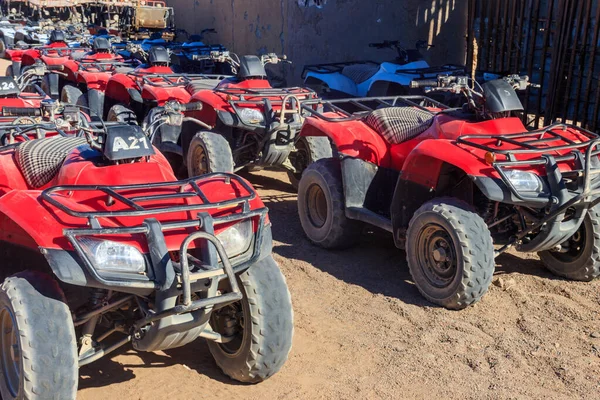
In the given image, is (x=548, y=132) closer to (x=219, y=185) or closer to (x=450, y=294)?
(x=450, y=294)

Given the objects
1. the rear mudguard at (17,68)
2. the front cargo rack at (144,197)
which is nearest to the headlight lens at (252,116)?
the front cargo rack at (144,197)

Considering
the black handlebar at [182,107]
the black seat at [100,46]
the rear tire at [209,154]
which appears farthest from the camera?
the black seat at [100,46]

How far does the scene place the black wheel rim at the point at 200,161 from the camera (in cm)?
761

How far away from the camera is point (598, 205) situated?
521 cm

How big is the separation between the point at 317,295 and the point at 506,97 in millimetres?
1930

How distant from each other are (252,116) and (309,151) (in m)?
0.69

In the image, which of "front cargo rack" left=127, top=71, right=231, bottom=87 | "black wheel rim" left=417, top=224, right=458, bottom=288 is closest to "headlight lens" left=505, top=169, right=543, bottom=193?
"black wheel rim" left=417, top=224, right=458, bottom=288

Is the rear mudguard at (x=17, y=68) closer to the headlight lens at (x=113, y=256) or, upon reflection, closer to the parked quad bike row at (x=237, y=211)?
the parked quad bike row at (x=237, y=211)

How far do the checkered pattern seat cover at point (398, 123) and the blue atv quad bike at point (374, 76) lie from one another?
3472 millimetres

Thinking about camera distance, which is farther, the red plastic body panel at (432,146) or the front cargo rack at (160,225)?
the red plastic body panel at (432,146)

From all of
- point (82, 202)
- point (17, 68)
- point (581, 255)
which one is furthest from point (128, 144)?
point (17, 68)

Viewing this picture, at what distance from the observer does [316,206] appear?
6.57m

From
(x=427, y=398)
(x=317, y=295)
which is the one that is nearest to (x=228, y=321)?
(x=427, y=398)

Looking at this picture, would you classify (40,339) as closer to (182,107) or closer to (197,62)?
(182,107)
